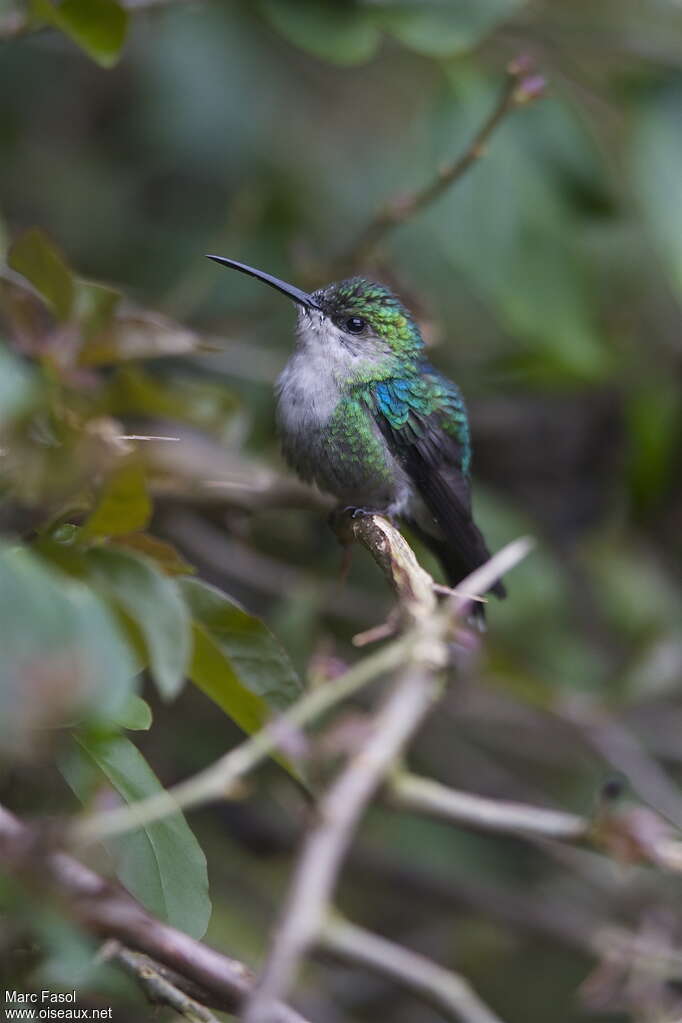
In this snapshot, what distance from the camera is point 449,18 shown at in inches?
125

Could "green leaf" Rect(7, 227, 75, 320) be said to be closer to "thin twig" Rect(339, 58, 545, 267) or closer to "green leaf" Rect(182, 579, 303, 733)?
"green leaf" Rect(182, 579, 303, 733)

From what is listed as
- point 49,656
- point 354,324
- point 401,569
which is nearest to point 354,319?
point 354,324

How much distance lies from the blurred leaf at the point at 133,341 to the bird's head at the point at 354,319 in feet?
2.43

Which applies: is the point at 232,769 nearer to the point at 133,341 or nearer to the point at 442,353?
the point at 133,341

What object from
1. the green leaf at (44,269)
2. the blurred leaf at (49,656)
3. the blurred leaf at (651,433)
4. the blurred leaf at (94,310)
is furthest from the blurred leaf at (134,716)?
the blurred leaf at (651,433)

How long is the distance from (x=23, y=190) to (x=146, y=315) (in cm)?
204

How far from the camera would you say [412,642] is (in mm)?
1198

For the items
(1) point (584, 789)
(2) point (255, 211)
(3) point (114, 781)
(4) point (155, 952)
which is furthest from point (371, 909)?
(4) point (155, 952)

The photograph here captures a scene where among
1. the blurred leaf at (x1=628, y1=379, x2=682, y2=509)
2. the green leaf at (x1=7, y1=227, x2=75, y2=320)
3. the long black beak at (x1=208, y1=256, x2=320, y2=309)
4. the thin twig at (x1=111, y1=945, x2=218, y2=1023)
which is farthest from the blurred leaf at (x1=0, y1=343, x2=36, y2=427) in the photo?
the blurred leaf at (x1=628, y1=379, x2=682, y2=509)

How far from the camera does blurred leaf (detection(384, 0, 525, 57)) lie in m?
3.17

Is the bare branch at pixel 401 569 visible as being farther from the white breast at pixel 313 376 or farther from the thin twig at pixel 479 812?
the white breast at pixel 313 376

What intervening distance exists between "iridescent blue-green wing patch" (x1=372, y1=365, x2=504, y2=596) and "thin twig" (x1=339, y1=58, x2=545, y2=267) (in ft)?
1.30

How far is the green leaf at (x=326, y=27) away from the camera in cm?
311

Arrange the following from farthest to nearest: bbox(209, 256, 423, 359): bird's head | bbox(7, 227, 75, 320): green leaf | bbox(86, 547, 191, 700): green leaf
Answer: bbox(209, 256, 423, 359): bird's head
bbox(7, 227, 75, 320): green leaf
bbox(86, 547, 191, 700): green leaf
